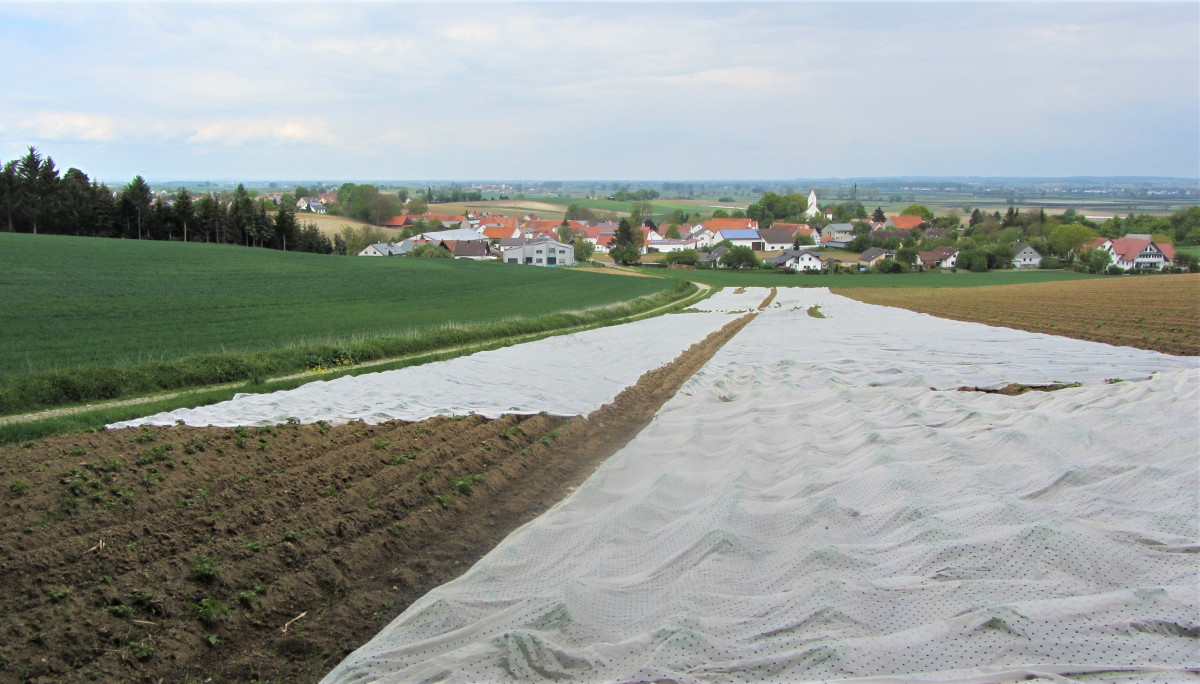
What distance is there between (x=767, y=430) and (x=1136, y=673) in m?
6.83

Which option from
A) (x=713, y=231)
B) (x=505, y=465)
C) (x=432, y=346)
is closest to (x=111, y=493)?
(x=505, y=465)

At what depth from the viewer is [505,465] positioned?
9.80 m

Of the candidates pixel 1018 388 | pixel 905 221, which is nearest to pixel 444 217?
pixel 905 221

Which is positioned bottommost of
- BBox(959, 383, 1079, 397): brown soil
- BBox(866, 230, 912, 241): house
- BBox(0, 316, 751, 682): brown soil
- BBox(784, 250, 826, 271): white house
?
BBox(0, 316, 751, 682): brown soil

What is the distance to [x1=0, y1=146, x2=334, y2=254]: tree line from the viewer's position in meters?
63.7

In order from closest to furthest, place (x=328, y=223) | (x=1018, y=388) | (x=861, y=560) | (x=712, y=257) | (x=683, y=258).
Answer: (x=861, y=560)
(x=1018, y=388)
(x=683, y=258)
(x=712, y=257)
(x=328, y=223)

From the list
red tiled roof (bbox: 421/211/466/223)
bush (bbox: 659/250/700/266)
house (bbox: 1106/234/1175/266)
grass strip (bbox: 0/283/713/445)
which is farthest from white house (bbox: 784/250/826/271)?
red tiled roof (bbox: 421/211/466/223)

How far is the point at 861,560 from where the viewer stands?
5.81m

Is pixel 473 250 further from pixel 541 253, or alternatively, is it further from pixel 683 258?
pixel 683 258

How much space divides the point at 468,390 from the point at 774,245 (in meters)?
126

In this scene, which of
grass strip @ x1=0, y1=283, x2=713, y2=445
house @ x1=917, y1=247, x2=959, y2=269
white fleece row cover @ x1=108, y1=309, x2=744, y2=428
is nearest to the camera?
grass strip @ x1=0, y1=283, x2=713, y2=445

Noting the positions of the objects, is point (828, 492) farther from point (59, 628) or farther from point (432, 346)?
point (432, 346)

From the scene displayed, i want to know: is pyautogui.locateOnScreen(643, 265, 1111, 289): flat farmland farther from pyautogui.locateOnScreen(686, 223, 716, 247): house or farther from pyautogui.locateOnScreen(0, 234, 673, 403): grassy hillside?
pyautogui.locateOnScreen(686, 223, 716, 247): house

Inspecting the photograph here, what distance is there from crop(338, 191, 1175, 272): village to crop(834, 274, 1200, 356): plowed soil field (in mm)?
51409
